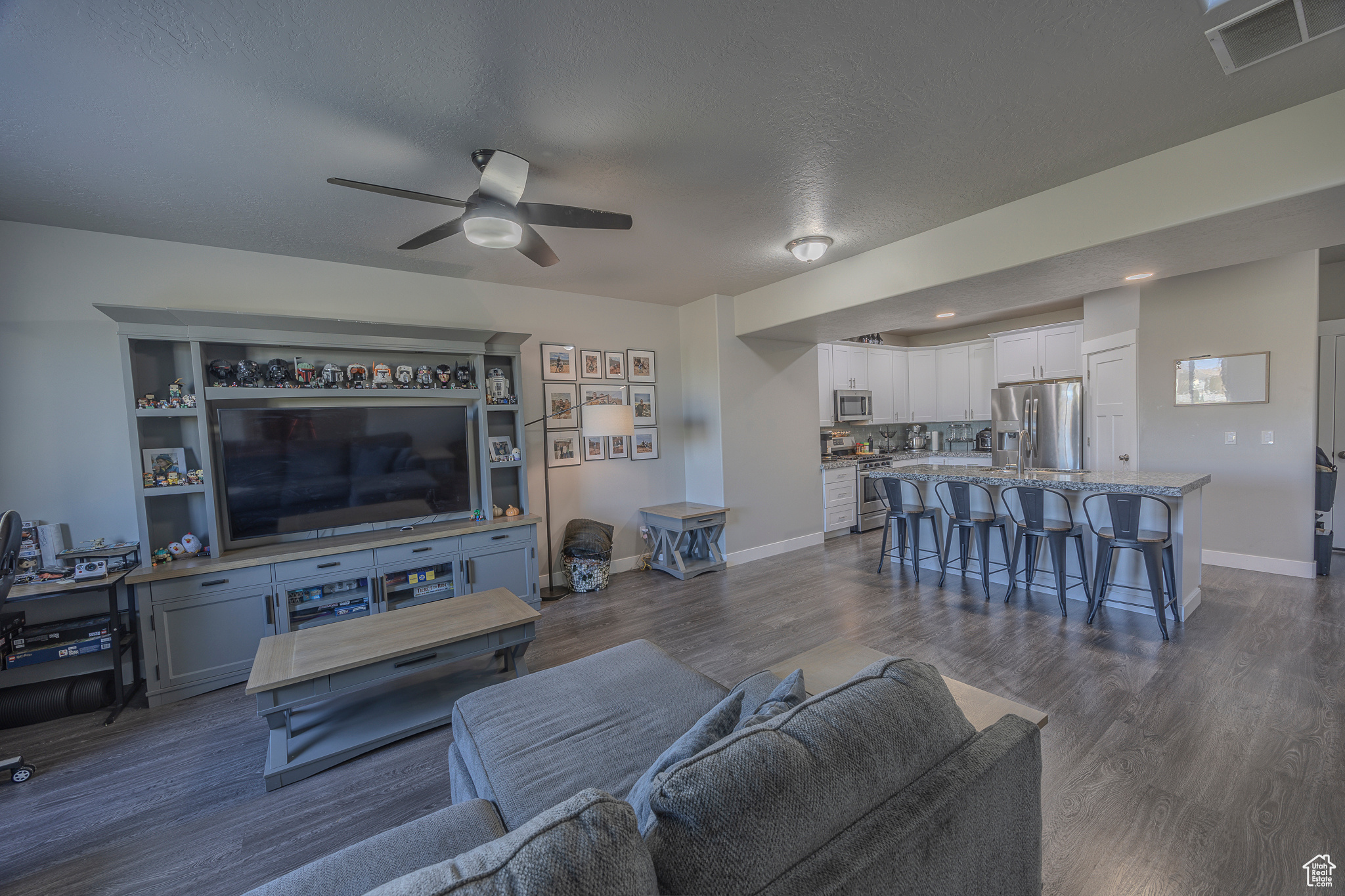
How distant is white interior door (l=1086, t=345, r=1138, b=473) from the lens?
16.1ft

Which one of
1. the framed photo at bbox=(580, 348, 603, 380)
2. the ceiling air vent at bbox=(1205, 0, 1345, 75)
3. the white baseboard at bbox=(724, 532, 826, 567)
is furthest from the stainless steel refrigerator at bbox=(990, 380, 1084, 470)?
the framed photo at bbox=(580, 348, 603, 380)

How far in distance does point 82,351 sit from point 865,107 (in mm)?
4398

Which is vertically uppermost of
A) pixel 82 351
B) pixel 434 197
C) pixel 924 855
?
pixel 434 197

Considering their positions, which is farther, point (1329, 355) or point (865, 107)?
point (1329, 355)

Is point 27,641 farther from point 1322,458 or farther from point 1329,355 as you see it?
point 1329,355

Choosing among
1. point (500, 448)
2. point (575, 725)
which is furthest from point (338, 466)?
point (575, 725)

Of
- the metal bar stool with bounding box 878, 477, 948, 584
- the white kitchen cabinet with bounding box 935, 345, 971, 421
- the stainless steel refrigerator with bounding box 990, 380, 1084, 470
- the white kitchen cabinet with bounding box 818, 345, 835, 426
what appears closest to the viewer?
the metal bar stool with bounding box 878, 477, 948, 584

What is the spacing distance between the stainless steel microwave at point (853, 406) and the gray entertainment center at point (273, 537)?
427 centimetres

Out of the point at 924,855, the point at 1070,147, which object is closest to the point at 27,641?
the point at 924,855

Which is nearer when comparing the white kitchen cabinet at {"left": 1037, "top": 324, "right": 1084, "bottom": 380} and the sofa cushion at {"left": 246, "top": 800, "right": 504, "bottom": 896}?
the sofa cushion at {"left": 246, "top": 800, "right": 504, "bottom": 896}

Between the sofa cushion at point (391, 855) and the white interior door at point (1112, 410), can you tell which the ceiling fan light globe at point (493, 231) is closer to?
the sofa cushion at point (391, 855)

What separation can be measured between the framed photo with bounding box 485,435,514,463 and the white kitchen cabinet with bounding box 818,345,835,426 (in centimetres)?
394

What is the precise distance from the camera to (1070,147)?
8.14ft

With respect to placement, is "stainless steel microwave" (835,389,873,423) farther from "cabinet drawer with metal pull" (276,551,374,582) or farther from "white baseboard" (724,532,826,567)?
"cabinet drawer with metal pull" (276,551,374,582)
